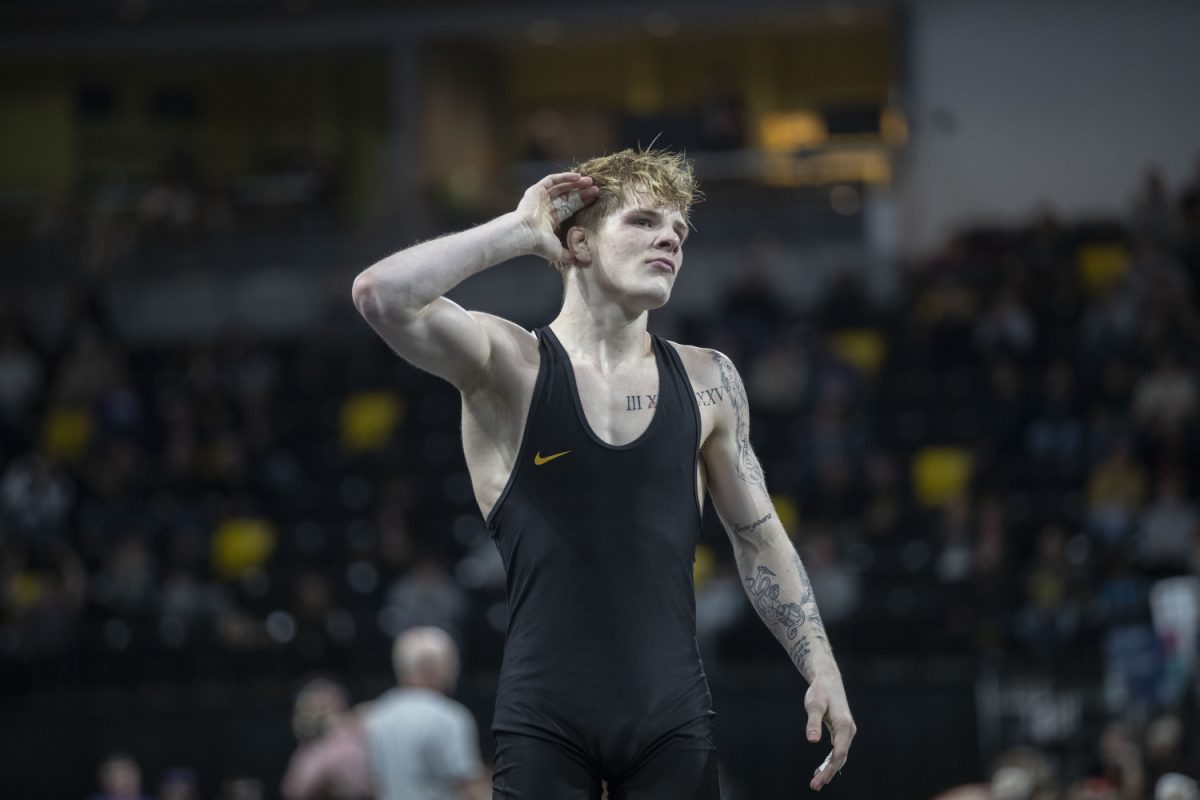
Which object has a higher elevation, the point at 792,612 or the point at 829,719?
the point at 792,612

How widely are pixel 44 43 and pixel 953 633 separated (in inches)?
613

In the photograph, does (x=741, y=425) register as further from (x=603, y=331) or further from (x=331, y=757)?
(x=331, y=757)

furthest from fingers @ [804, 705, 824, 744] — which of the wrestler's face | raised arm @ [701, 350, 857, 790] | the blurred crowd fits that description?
the blurred crowd

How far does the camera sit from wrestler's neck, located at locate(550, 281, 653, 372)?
14.2 feet

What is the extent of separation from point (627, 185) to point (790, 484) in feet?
37.2

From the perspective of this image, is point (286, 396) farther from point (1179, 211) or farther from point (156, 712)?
point (1179, 211)

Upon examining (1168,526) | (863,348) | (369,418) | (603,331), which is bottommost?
(1168,526)

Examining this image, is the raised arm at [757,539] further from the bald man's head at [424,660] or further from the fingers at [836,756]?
the bald man's head at [424,660]

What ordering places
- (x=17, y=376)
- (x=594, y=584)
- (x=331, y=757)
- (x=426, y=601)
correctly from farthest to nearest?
(x=17, y=376), (x=426, y=601), (x=331, y=757), (x=594, y=584)

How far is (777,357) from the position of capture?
17.2 metres

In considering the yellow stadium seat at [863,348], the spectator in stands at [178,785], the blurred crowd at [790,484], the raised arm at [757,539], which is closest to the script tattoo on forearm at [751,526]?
the raised arm at [757,539]

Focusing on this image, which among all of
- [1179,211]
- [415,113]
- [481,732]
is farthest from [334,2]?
[481,732]

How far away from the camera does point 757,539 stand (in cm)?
451

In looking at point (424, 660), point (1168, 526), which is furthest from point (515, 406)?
point (1168, 526)
